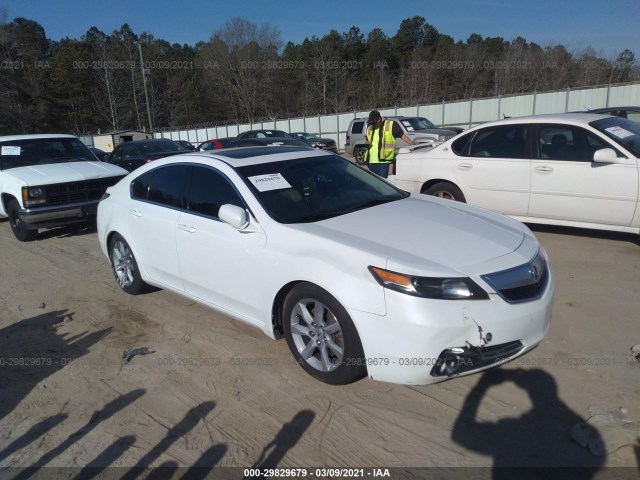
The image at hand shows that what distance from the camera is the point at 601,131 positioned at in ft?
19.4

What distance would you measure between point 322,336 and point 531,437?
139cm

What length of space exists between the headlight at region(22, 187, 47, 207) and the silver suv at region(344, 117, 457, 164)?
921 cm

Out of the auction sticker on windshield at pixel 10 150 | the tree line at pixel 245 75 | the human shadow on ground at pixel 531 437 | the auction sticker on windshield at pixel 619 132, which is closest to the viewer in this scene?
the human shadow on ground at pixel 531 437

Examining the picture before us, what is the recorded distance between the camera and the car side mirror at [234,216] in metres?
3.66

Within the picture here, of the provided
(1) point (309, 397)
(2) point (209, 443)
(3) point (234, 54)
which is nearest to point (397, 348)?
(1) point (309, 397)

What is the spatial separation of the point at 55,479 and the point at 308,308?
5.80 feet

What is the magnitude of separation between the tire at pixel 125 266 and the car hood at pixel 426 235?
2.46 m

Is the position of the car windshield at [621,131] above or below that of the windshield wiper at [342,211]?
above

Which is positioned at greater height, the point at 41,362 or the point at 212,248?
the point at 212,248

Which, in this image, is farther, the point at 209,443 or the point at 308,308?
the point at 308,308

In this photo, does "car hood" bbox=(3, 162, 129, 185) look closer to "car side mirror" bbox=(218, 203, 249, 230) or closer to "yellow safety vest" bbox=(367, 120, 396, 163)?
"yellow safety vest" bbox=(367, 120, 396, 163)

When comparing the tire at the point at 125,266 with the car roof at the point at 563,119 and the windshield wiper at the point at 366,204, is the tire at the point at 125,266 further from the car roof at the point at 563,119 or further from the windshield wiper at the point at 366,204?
the car roof at the point at 563,119

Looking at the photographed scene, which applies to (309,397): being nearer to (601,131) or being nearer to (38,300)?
(38,300)

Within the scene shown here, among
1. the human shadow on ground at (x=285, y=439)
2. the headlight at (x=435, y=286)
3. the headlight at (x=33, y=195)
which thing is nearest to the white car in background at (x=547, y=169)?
the headlight at (x=435, y=286)
